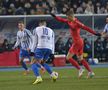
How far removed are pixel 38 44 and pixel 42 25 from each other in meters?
0.68

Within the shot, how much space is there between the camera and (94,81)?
1877cm

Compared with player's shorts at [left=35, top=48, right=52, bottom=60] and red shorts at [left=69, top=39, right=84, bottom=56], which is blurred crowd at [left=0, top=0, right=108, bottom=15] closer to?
red shorts at [left=69, top=39, right=84, bottom=56]

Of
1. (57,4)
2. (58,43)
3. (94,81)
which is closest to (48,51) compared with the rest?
(94,81)

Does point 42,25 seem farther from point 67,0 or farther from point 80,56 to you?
point 67,0

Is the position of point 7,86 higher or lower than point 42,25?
lower

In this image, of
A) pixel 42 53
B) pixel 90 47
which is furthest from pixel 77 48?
pixel 90 47

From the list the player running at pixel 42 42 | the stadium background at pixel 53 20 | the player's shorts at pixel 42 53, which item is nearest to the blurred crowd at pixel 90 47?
the stadium background at pixel 53 20

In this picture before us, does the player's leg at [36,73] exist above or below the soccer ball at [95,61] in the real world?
above

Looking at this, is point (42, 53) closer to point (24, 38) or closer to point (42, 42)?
point (42, 42)

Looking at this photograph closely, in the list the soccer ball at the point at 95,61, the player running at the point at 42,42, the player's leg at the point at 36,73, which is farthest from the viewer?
the soccer ball at the point at 95,61

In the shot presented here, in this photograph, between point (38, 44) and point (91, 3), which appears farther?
point (91, 3)

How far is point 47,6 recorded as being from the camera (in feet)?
111

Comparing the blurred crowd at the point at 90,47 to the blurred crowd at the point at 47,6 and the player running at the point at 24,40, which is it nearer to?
the blurred crowd at the point at 47,6

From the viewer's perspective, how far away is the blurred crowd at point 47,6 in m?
33.2
